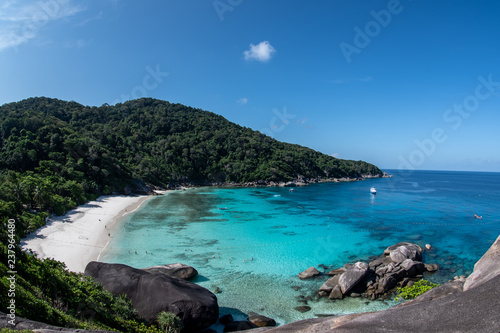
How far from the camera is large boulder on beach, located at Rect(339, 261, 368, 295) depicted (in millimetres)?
17938

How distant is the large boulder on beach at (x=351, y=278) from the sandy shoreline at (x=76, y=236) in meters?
20.2

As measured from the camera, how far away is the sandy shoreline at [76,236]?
2223 cm

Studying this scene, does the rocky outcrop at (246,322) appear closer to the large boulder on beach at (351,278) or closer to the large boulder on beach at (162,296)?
the large boulder on beach at (162,296)

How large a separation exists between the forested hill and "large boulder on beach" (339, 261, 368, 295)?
36.0 metres

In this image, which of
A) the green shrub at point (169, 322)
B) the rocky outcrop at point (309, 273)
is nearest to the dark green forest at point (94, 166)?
the green shrub at point (169, 322)

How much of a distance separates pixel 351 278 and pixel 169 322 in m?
12.8

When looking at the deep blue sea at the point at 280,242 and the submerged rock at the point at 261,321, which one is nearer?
the submerged rock at the point at 261,321

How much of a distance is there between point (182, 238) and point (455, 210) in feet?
183

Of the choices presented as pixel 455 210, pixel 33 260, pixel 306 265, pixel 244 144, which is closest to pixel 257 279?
pixel 306 265

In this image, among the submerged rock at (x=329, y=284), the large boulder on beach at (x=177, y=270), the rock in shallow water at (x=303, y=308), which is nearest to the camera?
the rock in shallow water at (x=303, y=308)

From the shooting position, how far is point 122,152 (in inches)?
3275

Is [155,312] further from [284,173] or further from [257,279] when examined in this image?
[284,173]

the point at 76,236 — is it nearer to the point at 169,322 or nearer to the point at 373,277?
the point at 169,322

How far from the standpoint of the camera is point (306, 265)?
2356cm
